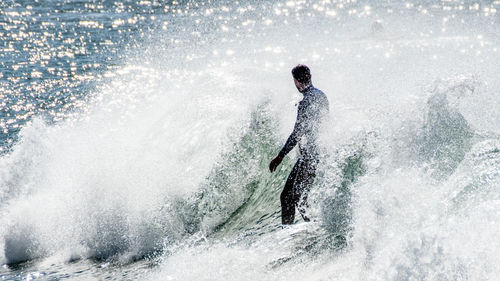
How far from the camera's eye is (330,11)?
35656 millimetres

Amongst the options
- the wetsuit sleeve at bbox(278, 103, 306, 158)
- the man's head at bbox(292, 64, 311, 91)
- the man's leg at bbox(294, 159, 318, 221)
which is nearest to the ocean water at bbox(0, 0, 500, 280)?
the man's leg at bbox(294, 159, 318, 221)

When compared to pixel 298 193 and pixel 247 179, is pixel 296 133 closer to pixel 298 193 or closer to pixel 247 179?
pixel 298 193

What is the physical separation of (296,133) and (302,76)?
29.2 inches

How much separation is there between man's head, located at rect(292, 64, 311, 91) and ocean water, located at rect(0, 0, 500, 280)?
72 centimetres

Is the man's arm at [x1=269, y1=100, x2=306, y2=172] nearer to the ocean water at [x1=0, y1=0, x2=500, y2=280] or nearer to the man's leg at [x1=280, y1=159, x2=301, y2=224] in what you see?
the man's leg at [x1=280, y1=159, x2=301, y2=224]

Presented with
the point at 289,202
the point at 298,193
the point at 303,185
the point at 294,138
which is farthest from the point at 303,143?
the point at 289,202

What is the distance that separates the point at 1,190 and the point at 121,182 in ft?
9.78

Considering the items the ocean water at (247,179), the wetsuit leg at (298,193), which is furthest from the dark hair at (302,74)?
the wetsuit leg at (298,193)

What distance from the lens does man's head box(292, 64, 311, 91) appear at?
6.48m

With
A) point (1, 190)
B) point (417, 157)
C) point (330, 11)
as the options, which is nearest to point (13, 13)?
point (330, 11)

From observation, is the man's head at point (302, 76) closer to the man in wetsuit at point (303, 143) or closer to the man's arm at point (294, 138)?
the man in wetsuit at point (303, 143)

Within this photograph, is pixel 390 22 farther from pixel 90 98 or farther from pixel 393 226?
pixel 393 226

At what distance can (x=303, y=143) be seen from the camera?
6.65 meters

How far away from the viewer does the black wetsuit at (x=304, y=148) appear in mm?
6473
